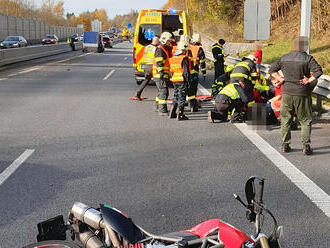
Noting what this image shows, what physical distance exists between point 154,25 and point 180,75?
23.5 ft

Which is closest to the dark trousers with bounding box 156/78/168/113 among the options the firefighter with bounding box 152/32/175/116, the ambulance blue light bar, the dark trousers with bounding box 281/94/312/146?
the firefighter with bounding box 152/32/175/116

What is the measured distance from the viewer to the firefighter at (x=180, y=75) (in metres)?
11.0

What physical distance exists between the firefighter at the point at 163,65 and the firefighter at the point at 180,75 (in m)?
0.26

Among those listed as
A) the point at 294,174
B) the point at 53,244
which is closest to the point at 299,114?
the point at 294,174

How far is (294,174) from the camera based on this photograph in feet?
21.4

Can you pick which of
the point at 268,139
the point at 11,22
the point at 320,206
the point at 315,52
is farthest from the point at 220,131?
the point at 11,22

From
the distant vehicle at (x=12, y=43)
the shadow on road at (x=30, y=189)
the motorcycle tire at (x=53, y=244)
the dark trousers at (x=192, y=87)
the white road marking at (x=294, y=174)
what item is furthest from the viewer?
the distant vehicle at (x=12, y=43)

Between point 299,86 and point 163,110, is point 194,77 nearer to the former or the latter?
point 163,110

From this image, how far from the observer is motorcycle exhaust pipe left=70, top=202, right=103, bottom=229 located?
3234mm

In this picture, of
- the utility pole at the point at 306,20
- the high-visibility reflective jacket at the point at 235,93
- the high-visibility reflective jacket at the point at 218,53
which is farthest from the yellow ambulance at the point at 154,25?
the high-visibility reflective jacket at the point at 235,93

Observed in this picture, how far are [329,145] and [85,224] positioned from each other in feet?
19.6

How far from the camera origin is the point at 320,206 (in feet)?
17.3

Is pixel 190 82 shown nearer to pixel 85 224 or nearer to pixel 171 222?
pixel 171 222

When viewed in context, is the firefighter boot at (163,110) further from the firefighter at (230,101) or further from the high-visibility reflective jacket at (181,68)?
the firefighter at (230,101)
